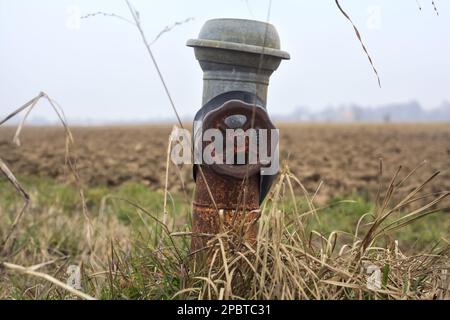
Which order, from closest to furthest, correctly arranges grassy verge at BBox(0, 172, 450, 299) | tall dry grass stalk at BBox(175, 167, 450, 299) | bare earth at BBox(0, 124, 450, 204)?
tall dry grass stalk at BBox(175, 167, 450, 299) < grassy verge at BBox(0, 172, 450, 299) < bare earth at BBox(0, 124, 450, 204)

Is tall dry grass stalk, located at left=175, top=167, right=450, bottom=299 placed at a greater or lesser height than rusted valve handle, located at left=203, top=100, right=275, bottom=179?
lesser

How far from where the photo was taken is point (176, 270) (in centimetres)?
234

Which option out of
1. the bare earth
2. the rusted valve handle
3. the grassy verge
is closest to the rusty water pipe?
the rusted valve handle

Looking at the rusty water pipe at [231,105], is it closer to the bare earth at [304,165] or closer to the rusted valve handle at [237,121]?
the rusted valve handle at [237,121]

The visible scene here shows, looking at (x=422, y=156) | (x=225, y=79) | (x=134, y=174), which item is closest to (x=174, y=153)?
(x=225, y=79)

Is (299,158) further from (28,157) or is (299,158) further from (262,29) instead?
(262,29)

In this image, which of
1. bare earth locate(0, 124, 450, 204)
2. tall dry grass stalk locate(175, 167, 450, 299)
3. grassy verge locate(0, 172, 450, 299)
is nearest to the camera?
tall dry grass stalk locate(175, 167, 450, 299)

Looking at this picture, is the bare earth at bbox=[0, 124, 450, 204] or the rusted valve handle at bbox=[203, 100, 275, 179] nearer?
the rusted valve handle at bbox=[203, 100, 275, 179]

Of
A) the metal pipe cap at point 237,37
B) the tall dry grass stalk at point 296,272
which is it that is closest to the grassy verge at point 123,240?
the tall dry grass stalk at point 296,272

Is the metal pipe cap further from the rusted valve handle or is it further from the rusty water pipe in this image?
the rusted valve handle

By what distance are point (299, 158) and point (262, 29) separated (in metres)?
10.3

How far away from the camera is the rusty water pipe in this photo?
2.38m

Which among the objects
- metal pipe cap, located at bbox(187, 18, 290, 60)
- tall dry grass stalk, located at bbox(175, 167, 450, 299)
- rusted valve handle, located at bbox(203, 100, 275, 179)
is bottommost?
tall dry grass stalk, located at bbox(175, 167, 450, 299)

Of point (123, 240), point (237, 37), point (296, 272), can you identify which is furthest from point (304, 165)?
point (296, 272)
